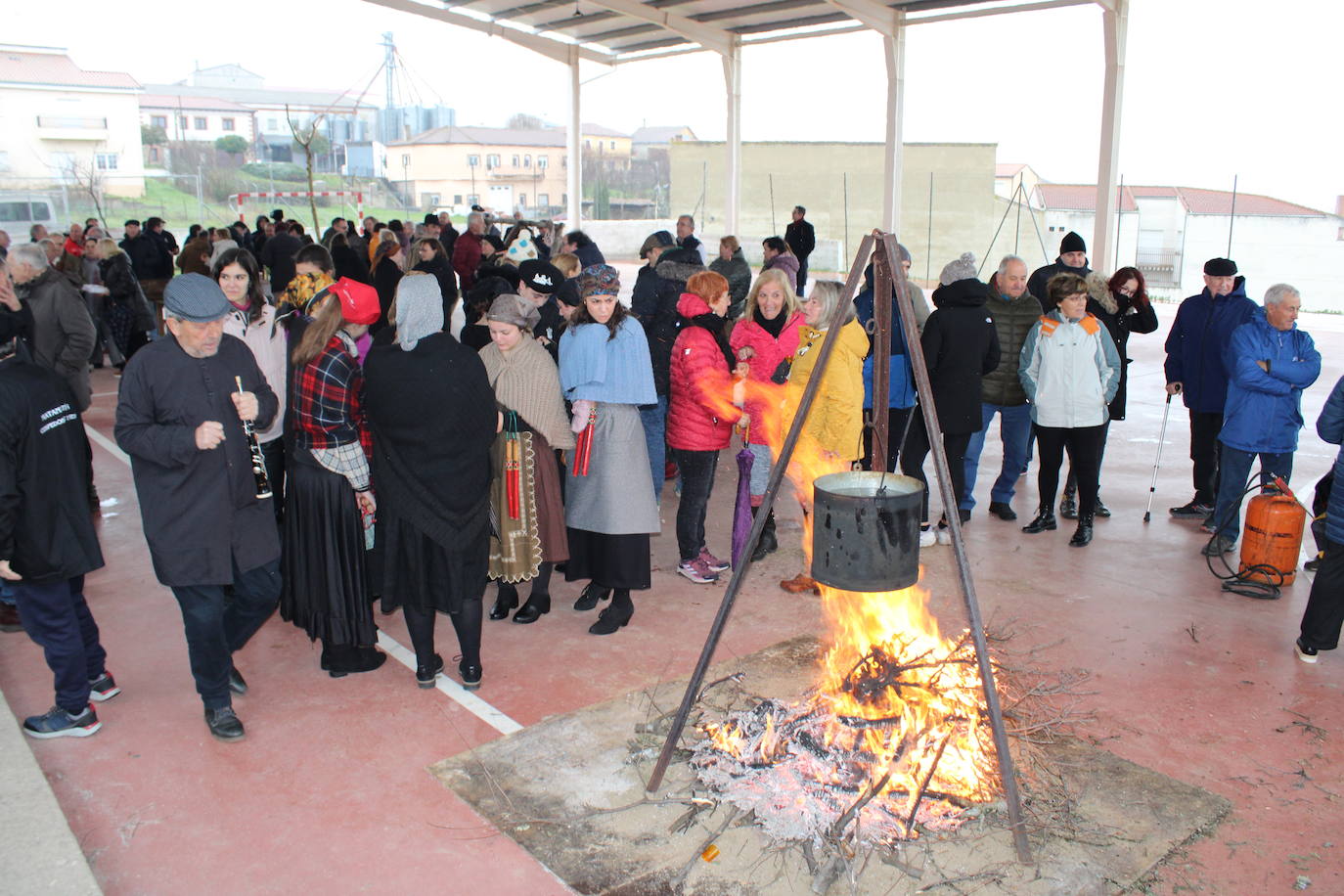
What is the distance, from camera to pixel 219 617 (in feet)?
13.3

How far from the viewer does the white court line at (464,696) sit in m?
4.31

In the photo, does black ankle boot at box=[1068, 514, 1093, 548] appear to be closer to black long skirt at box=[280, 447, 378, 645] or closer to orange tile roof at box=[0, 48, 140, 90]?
black long skirt at box=[280, 447, 378, 645]

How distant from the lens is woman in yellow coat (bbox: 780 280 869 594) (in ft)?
18.2

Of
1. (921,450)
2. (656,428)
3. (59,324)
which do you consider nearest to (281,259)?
(59,324)

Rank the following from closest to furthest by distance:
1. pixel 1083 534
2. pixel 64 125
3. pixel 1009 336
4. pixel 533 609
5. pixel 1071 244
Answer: pixel 533 609
pixel 1083 534
pixel 1009 336
pixel 1071 244
pixel 64 125

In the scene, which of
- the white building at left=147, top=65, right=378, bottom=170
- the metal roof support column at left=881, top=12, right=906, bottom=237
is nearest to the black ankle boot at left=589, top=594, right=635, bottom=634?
the metal roof support column at left=881, top=12, right=906, bottom=237

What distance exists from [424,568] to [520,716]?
760mm

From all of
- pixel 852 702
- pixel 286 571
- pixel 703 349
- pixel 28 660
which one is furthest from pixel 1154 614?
pixel 28 660

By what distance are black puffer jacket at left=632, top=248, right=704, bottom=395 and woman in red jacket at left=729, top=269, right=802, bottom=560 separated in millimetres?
411

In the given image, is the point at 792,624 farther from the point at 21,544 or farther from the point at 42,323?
the point at 42,323

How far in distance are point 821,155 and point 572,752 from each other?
28.5 metres

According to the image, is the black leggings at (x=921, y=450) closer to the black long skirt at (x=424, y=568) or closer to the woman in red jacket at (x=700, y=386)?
the woman in red jacket at (x=700, y=386)

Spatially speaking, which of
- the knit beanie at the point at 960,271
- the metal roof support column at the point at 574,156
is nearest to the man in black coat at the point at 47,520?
the knit beanie at the point at 960,271

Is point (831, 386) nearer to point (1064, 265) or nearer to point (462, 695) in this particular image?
point (462, 695)
